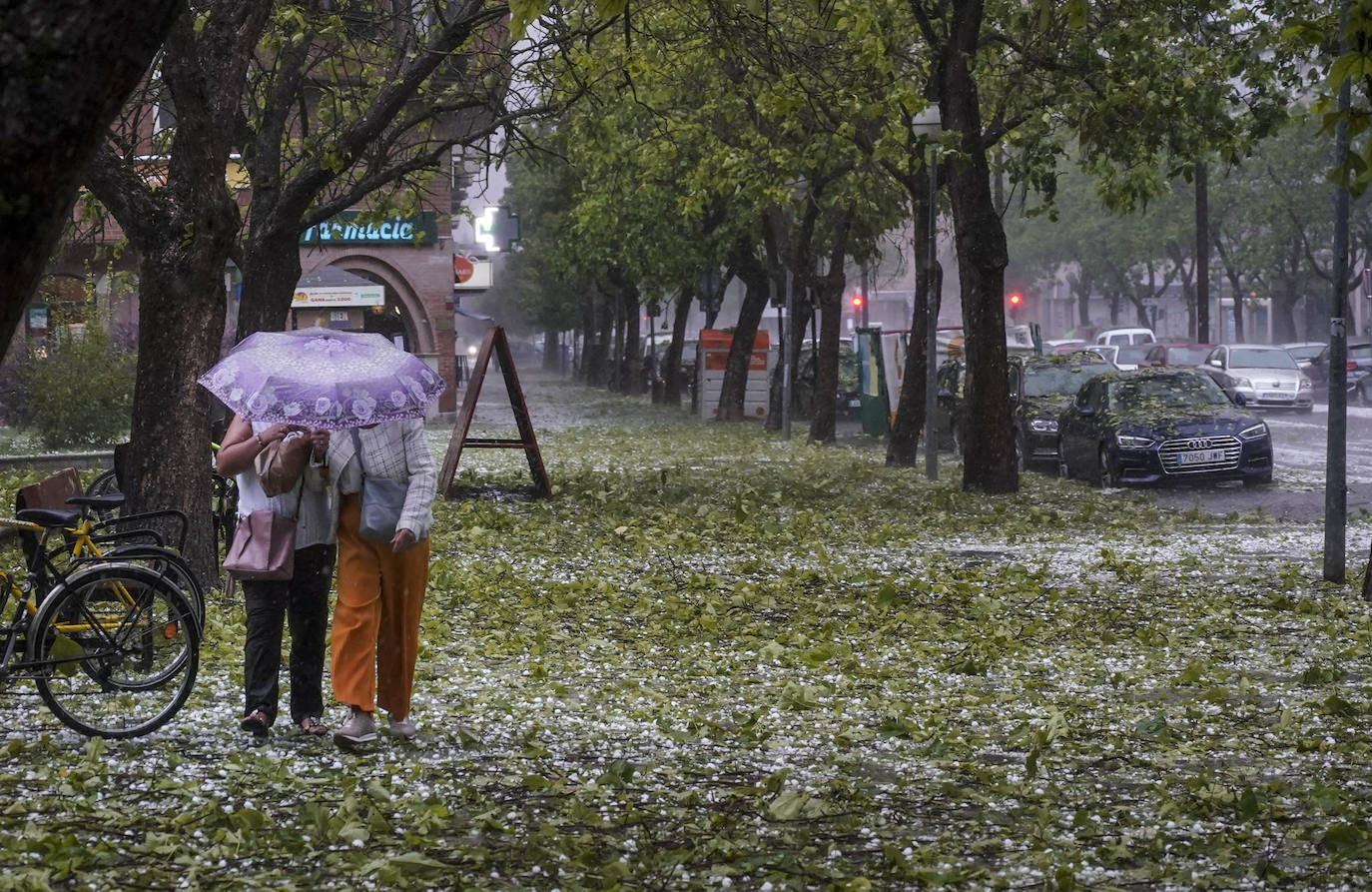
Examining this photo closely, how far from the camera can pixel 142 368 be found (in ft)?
39.8

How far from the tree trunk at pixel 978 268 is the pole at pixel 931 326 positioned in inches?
89.1

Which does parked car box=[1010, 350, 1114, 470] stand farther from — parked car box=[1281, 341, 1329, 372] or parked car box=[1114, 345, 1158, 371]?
parked car box=[1281, 341, 1329, 372]

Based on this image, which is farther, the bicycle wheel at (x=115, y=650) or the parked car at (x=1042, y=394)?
the parked car at (x=1042, y=394)

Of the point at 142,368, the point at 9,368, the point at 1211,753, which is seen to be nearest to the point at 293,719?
the point at 1211,753

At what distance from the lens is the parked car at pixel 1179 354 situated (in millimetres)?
47612

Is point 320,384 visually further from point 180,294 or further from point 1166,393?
point 1166,393

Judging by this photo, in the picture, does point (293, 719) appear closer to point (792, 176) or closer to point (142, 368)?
point (142, 368)

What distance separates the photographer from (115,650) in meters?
8.15

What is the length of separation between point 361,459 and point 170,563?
195 centimetres

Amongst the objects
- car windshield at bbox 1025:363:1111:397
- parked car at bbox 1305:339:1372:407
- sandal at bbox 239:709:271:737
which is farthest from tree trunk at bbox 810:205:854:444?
sandal at bbox 239:709:271:737

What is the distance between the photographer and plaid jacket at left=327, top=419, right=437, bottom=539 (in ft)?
25.0

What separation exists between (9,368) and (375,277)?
57.3 ft

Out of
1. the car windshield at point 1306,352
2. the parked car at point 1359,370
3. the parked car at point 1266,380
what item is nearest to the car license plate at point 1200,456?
the parked car at point 1266,380

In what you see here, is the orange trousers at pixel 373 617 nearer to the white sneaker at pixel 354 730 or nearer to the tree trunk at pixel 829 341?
the white sneaker at pixel 354 730
